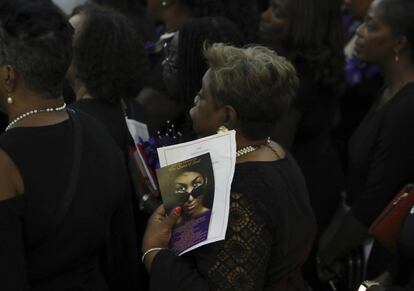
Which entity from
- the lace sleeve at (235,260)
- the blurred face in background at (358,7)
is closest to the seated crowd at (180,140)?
the lace sleeve at (235,260)

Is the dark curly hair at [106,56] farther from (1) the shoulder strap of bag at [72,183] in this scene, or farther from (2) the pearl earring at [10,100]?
(2) the pearl earring at [10,100]

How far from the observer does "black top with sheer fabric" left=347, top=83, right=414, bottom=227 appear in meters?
3.39

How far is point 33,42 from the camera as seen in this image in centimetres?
234

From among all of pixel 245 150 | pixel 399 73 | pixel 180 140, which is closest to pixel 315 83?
pixel 399 73

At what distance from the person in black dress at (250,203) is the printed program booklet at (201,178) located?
0.04 meters

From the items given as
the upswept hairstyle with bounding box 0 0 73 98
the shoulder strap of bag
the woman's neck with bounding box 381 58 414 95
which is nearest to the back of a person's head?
the woman's neck with bounding box 381 58 414 95

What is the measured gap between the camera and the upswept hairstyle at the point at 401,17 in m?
3.57

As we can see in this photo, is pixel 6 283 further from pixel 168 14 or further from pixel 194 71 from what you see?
pixel 168 14

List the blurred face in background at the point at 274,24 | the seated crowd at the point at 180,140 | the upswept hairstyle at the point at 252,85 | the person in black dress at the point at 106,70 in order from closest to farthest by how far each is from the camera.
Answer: the seated crowd at the point at 180,140
the upswept hairstyle at the point at 252,85
the person in black dress at the point at 106,70
the blurred face in background at the point at 274,24

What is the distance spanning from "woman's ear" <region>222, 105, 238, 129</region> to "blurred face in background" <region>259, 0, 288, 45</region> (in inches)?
66.9

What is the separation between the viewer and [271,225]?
2.38m

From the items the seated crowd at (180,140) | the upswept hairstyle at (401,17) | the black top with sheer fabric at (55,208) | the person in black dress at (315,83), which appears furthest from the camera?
the person in black dress at (315,83)

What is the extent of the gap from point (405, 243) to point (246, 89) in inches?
31.7

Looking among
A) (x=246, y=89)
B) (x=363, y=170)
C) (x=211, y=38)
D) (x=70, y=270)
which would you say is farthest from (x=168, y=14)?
(x=70, y=270)
